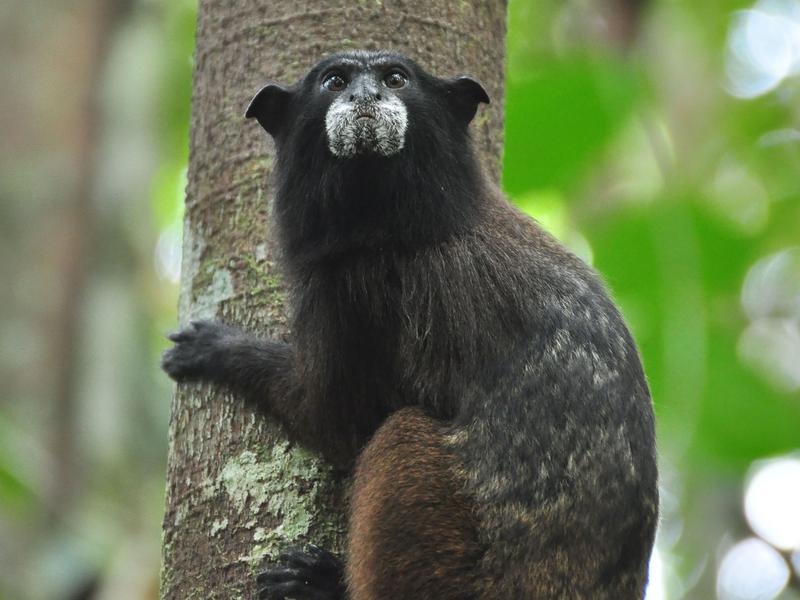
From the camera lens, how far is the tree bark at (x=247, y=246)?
4023 mm

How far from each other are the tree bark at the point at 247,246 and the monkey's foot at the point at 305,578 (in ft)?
0.17

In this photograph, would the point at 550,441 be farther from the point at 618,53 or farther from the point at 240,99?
the point at 618,53

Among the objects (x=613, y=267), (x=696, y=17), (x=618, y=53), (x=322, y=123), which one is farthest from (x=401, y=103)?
(x=696, y=17)

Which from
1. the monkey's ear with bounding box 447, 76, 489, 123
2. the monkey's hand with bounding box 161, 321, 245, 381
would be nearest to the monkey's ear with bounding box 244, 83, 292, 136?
the monkey's ear with bounding box 447, 76, 489, 123

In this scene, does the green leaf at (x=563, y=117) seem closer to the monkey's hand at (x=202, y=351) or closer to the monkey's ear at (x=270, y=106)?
the monkey's ear at (x=270, y=106)

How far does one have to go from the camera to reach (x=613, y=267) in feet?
15.7

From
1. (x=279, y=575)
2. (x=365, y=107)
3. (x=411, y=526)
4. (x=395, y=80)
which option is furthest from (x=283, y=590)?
(x=395, y=80)

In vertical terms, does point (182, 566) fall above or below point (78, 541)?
→ below

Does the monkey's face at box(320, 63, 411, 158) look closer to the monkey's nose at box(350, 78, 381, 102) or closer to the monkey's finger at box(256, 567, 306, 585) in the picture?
the monkey's nose at box(350, 78, 381, 102)

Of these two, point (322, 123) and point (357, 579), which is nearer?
point (357, 579)

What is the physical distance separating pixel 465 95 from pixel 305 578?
6.48 ft

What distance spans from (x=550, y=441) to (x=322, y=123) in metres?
1.60

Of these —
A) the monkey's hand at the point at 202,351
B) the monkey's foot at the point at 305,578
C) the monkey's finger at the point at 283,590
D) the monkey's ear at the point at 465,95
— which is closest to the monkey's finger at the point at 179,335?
the monkey's hand at the point at 202,351

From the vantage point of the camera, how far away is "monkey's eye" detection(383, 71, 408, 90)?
14.9ft
